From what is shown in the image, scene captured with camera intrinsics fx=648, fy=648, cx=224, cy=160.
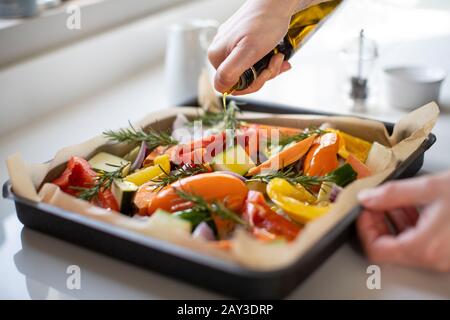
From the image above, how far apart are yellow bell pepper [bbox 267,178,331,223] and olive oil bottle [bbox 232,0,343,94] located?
234mm

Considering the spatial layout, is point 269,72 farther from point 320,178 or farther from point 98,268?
point 98,268

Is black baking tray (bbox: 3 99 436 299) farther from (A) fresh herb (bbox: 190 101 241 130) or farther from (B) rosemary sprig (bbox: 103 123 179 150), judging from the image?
(A) fresh herb (bbox: 190 101 241 130)

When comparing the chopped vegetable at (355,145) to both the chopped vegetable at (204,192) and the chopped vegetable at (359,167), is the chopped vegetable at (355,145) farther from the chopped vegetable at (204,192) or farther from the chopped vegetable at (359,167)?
the chopped vegetable at (204,192)

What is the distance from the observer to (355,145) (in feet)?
3.99

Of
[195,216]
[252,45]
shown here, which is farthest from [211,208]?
[252,45]

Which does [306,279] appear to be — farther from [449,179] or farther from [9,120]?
[9,120]

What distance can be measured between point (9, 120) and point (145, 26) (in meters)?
0.63

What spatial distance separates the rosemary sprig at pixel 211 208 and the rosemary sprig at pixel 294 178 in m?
0.12

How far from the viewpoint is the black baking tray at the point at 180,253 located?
0.81 meters

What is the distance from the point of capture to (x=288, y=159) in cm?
115

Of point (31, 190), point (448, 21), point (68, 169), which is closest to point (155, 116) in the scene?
point (68, 169)

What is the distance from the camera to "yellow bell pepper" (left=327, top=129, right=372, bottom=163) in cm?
119

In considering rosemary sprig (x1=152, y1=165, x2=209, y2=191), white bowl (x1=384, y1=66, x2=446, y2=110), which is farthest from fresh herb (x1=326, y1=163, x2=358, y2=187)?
white bowl (x1=384, y1=66, x2=446, y2=110)

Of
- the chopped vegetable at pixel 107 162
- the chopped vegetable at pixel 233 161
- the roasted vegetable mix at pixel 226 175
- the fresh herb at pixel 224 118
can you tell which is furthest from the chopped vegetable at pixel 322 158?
the chopped vegetable at pixel 107 162
